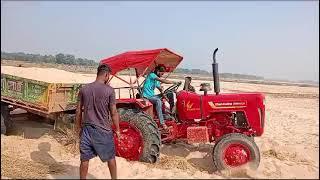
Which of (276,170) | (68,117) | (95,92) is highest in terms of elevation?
(95,92)

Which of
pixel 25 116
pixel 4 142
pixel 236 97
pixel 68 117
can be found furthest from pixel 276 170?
pixel 25 116

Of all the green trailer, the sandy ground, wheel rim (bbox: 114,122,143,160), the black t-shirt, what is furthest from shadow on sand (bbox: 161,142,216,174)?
the black t-shirt

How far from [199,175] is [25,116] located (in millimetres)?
5648

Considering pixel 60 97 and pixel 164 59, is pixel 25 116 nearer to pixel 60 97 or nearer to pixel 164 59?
pixel 60 97

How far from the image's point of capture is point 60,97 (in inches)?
363

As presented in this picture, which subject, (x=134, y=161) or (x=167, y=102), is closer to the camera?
(x=134, y=161)

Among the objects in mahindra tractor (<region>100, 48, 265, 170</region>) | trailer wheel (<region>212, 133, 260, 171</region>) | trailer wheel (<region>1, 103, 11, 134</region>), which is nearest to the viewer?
trailer wheel (<region>212, 133, 260, 171</region>)

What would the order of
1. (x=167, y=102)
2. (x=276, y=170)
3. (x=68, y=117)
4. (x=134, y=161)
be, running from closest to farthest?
(x=276, y=170)
(x=134, y=161)
(x=167, y=102)
(x=68, y=117)

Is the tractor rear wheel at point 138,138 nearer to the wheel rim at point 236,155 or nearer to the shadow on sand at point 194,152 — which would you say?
the shadow on sand at point 194,152

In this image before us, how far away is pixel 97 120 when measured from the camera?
18.9ft

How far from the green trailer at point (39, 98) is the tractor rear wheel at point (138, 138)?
1.81 meters

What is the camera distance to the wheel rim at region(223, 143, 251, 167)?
7133 millimetres

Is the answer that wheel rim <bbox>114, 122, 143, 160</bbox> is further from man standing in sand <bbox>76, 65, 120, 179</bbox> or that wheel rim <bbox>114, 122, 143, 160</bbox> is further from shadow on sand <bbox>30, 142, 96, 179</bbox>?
man standing in sand <bbox>76, 65, 120, 179</bbox>

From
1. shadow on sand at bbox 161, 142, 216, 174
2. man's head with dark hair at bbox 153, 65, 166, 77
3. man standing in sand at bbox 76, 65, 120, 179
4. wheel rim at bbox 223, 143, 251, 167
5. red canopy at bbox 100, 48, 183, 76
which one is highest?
red canopy at bbox 100, 48, 183, 76
